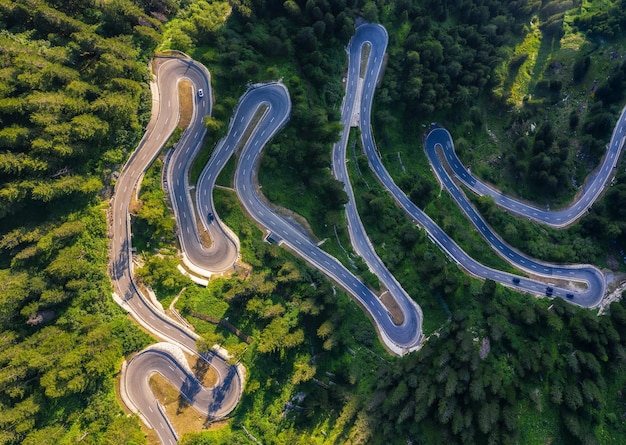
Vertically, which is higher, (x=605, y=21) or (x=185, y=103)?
(x=605, y=21)

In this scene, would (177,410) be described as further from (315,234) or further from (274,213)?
(315,234)

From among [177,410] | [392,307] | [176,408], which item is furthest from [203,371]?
[392,307]

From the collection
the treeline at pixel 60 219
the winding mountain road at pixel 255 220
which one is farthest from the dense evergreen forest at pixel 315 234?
the winding mountain road at pixel 255 220

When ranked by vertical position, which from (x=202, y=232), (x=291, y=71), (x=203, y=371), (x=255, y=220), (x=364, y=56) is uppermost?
(x=364, y=56)

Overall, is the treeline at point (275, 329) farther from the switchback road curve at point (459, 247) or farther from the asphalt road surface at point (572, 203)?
the asphalt road surface at point (572, 203)

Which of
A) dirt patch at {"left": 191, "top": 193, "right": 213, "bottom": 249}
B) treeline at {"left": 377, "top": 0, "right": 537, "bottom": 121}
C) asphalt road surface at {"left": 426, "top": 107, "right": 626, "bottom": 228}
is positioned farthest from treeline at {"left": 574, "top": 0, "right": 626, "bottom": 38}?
dirt patch at {"left": 191, "top": 193, "right": 213, "bottom": 249}

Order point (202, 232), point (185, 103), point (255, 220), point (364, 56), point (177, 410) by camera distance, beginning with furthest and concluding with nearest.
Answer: point (364, 56) < point (255, 220) < point (202, 232) < point (185, 103) < point (177, 410)

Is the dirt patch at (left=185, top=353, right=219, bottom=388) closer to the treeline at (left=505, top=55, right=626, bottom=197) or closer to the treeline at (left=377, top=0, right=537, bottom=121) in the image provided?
the treeline at (left=377, top=0, right=537, bottom=121)
